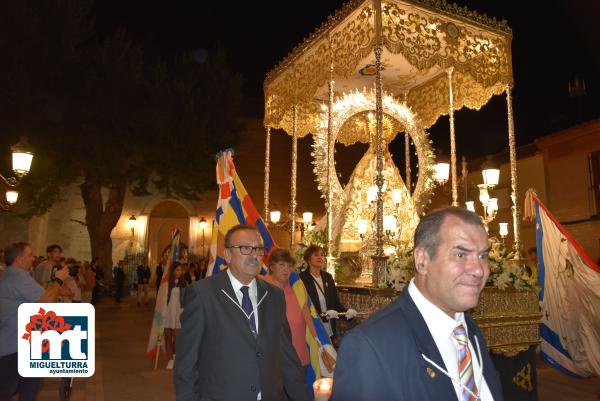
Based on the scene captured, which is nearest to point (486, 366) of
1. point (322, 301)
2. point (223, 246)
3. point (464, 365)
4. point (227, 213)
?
point (464, 365)

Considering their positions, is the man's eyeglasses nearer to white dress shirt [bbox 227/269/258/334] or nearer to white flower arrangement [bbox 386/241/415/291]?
white dress shirt [bbox 227/269/258/334]

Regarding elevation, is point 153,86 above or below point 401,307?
above

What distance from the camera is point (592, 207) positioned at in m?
17.9

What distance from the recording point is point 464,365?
158 cm

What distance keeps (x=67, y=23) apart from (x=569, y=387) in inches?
762

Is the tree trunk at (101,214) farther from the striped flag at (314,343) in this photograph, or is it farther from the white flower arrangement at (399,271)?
the striped flag at (314,343)

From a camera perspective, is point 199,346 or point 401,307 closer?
point 401,307

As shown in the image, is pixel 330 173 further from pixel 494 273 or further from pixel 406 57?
pixel 494 273

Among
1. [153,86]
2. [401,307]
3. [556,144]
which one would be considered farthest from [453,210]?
[556,144]

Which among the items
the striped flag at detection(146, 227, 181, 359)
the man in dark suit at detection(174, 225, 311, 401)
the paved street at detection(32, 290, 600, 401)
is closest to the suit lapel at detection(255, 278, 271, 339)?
the man in dark suit at detection(174, 225, 311, 401)

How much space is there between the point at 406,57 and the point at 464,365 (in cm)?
650

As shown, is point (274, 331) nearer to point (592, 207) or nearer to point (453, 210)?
point (453, 210)

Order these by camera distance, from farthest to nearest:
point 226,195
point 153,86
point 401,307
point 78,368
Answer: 1. point 153,86
2. point 226,195
3. point 78,368
4. point 401,307

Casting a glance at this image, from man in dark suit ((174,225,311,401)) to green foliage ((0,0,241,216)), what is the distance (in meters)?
16.8
